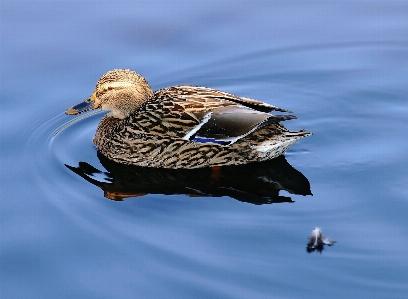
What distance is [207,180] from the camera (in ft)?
26.1

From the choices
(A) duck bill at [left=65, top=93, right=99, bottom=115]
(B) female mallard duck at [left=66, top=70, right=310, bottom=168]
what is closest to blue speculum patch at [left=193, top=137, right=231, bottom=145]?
(B) female mallard duck at [left=66, top=70, right=310, bottom=168]

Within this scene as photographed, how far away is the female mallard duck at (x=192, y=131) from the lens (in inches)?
318

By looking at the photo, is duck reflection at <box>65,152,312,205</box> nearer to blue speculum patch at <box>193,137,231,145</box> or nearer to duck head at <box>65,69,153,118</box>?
blue speculum patch at <box>193,137,231,145</box>

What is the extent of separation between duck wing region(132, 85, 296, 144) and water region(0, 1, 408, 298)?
1.62ft

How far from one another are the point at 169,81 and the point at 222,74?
0.70 meters

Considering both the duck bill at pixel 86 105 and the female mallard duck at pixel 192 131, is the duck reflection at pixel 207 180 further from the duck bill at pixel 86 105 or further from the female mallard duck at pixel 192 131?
the duck bill at pixel 86 105

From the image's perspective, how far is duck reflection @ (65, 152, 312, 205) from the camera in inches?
299

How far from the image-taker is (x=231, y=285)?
6.06 meters

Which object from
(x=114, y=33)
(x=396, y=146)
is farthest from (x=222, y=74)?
(x=396, y=146)

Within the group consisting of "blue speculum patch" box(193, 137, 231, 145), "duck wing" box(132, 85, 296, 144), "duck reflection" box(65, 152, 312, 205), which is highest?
"duck wing" box(132, 85, 296, 144)

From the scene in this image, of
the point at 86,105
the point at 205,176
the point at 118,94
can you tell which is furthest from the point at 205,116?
the point at 86,105

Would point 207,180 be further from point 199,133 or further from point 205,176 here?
point 199,133

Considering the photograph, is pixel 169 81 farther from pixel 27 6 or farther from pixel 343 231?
pixel 343 231

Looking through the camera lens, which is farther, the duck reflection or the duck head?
the duck head
